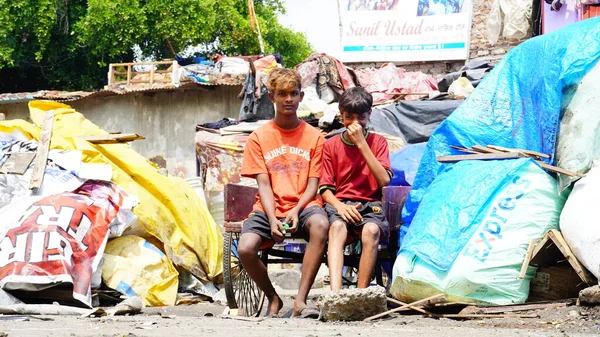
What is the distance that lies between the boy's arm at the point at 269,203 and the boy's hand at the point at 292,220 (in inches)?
2.5

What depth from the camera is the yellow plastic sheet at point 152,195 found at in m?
7.74

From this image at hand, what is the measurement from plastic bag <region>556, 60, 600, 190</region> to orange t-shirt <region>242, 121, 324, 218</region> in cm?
143

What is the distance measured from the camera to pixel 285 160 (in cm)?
527

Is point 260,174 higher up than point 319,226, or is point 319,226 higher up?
point 260,174

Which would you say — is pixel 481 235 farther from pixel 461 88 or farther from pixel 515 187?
pixel 461 88

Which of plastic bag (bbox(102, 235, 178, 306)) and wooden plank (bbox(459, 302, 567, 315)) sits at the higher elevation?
wooden plank (bbox(459, 302, 567, 315))

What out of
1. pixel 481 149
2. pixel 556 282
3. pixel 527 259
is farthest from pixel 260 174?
pixel 556 282

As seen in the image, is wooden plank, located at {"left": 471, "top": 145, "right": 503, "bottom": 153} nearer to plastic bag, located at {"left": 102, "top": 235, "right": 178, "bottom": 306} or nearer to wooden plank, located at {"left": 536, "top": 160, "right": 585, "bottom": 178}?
wooden plank, located at {"left": 536, "top": 160, "right": 585, "bottom": 178}

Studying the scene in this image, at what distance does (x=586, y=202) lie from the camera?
4.53 metres

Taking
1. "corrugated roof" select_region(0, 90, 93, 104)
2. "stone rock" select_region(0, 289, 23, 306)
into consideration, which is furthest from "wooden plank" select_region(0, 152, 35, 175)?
"corrugated roof" select_region(0, 90, 93, 104)

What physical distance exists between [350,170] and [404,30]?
522 inches

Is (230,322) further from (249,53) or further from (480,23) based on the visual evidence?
(249,53)

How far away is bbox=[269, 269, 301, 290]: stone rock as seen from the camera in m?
10.2

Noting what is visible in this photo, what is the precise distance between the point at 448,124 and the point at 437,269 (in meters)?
1.27
